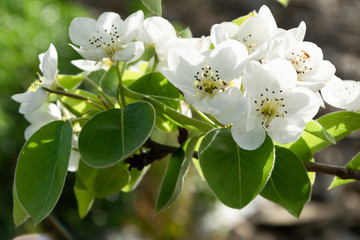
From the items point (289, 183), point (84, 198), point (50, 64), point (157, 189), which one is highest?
point (50, 64)

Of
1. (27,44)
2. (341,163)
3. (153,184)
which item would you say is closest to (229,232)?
(153,184)

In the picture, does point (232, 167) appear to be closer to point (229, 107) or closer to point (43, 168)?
point (229, 107)

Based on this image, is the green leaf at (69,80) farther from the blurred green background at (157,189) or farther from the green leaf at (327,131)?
the blurred green background at (157,189)

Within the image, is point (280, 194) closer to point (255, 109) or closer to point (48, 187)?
point (255, 109)

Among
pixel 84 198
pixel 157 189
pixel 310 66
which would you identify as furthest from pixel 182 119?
pixel 157 189

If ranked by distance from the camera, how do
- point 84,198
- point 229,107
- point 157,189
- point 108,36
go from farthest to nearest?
point 157,189 → point 84,198 → point 108,36 → point 229,107

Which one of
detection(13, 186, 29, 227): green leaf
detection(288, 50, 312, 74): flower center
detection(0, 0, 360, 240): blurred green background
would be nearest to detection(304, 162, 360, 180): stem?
detection(288, 50, 312, 74): flower center

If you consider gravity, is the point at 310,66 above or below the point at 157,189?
above
